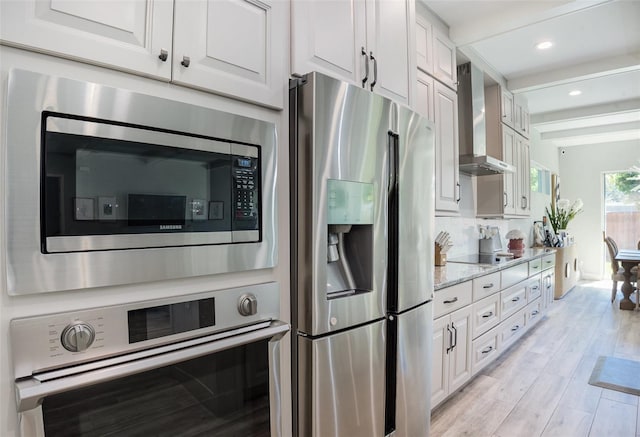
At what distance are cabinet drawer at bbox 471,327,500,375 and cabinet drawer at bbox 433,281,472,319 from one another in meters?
0.43

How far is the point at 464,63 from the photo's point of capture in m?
3.42

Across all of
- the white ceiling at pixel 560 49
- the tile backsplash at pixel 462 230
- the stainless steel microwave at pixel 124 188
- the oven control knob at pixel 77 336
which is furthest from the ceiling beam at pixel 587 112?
the oven control knob at pixel 77 336

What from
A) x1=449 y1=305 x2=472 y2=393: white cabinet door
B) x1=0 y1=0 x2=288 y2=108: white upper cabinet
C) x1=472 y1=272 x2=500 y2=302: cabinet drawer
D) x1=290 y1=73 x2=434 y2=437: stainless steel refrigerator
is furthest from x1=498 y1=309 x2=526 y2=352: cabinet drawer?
x1=0 y1=0 x2=288 y2=108: white upper cabinet

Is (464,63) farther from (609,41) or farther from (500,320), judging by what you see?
(500,320)

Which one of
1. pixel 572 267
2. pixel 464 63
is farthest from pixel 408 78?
pixel 572 267

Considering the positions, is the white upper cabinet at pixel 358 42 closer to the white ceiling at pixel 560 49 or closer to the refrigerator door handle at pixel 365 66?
the refrigerator door handle at pixel 365 66

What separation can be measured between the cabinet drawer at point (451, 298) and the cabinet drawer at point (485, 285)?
0.11 metres

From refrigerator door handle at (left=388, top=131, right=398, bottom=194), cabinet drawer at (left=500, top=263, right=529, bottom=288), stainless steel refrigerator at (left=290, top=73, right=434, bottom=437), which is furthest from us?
cabinet drawer at (left=500, top=263, right=529, bottom=288)

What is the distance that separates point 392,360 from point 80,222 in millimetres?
1251

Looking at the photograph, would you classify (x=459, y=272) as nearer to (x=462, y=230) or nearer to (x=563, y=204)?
(x=462, y=230)

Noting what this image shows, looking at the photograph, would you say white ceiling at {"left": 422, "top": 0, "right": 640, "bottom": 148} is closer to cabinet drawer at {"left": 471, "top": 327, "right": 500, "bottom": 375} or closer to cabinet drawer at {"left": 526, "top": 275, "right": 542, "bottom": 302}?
cabinet drawer at {"left": 526, "top": 275, "right": 542, "bottom": 302}

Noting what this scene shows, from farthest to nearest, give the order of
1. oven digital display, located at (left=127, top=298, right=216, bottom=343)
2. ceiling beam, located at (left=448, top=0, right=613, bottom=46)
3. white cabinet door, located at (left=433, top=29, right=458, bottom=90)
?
1. white cabinet door, located at (left=433, top=29, right=458, bottom=90)
2. ceiling beam, located at (left=448, top=0, right=613, bottom=46)
3. oven digital display, located at (left=127, top=298, right=216, bottom=343)

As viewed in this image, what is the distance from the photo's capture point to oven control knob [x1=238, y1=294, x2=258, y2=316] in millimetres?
1083

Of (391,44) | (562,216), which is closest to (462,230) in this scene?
(391,44)
